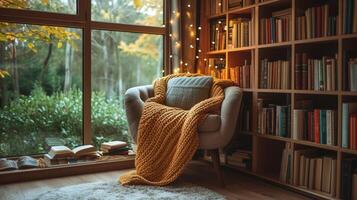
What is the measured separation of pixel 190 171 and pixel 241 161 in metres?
0.46

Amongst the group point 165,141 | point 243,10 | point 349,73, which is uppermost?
point 243,10

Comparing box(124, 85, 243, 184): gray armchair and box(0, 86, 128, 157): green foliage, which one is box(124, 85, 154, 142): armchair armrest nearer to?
box(124, 85, 243, 184): gray armchair

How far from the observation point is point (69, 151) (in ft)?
10.5

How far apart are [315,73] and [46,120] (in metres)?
2.33

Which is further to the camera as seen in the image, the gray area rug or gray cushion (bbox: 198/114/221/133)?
gray cushion (bbox: 198/114/221/133)

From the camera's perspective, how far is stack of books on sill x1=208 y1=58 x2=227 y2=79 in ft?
11.7

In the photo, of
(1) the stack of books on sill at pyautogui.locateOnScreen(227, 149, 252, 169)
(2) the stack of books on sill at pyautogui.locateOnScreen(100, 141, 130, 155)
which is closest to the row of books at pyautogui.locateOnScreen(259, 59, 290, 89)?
(1) the stack of books on sill at pyautogui.locateOnScreen(227, 149, 252, 169)

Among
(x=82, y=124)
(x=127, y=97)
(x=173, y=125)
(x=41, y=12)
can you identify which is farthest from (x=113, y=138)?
(x=41, y=12)

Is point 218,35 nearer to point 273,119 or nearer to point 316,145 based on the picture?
point 273,119

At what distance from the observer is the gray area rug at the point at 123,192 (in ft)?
8.02

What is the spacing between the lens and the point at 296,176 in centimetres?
275

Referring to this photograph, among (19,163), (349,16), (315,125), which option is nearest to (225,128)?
(315,125)

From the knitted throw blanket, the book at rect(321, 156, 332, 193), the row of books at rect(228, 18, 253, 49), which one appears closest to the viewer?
the book at rect(321, 156, 332, 193)

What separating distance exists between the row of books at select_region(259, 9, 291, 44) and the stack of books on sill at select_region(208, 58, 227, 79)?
23.0 inches
